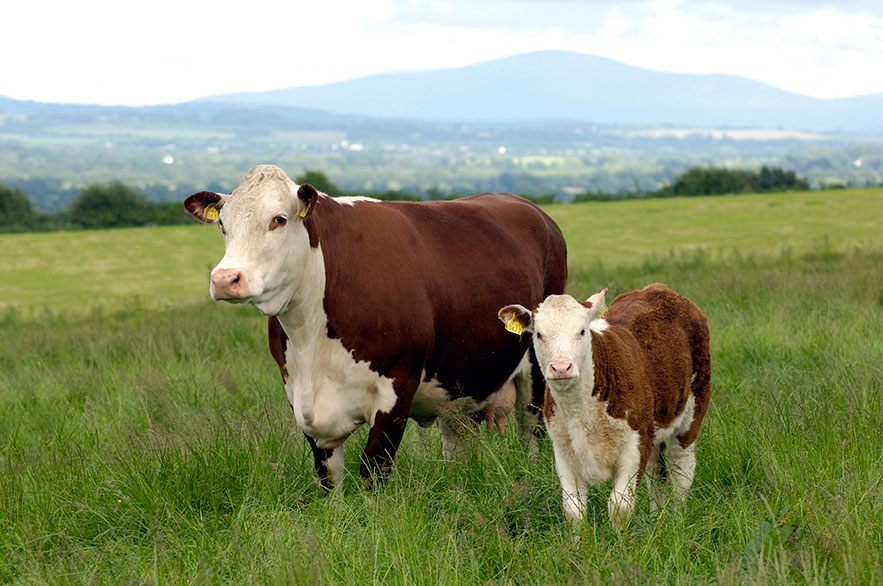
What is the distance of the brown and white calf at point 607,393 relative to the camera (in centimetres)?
443

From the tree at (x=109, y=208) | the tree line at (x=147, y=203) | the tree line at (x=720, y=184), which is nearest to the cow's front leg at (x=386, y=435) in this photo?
the tree line at (x=147, y=203)

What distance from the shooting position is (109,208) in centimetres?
5172

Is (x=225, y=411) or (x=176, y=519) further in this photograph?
(x=225, y=411)

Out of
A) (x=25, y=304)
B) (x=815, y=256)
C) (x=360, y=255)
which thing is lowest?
(x=25, y=304)

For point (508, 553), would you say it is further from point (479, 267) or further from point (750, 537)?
point (479, 267)

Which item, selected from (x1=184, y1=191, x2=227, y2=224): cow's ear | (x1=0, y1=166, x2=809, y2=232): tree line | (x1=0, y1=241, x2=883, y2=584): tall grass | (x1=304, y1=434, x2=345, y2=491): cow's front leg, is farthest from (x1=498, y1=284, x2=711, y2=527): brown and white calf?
(x1=0, y1=166, x2=809, y2=232): tree line

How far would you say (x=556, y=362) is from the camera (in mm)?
4230

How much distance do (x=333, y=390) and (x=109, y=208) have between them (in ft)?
166

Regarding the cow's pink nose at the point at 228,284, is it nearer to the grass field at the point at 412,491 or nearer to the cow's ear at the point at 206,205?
the cow's ear at the point at 206,205

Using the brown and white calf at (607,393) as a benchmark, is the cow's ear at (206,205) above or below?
above

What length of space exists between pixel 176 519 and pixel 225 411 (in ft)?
7.87

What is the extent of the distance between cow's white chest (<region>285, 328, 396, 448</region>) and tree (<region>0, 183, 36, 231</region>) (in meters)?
43.0

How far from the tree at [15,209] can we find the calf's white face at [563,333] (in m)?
44.0

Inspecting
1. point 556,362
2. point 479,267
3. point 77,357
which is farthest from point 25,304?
point 556,362
